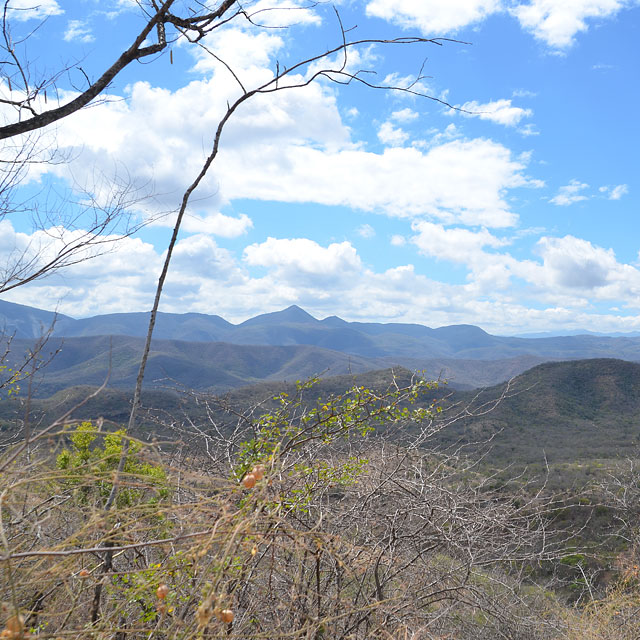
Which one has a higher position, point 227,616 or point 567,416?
point 227,616

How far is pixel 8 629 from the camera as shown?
3.39 feet

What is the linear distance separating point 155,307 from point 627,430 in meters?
50.9

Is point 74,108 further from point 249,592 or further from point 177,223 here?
point 249,592

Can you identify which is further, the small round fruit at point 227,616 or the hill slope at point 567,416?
the hill slope at point 567,416

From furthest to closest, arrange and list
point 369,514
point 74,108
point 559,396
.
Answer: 1. point 559,396
2. point 369,514
3. point 74,108

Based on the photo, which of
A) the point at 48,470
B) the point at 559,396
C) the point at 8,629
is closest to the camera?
the point at 8,629

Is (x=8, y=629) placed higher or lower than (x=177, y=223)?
lower

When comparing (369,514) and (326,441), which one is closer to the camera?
(326,441)

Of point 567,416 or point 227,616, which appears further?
point 567,416

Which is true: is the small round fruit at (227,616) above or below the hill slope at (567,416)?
above

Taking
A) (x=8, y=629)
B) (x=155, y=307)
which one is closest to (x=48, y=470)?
(x=8, y=629)

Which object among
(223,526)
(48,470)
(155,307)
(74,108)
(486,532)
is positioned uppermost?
(74,108)

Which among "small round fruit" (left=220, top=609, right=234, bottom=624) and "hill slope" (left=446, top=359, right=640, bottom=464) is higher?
"small round fruit" (left=220, top=609, right=234, bottom=624)

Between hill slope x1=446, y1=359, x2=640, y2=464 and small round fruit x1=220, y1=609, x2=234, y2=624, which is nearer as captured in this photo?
small round fruit x1=220, y1=609, x2=234, y2=624
